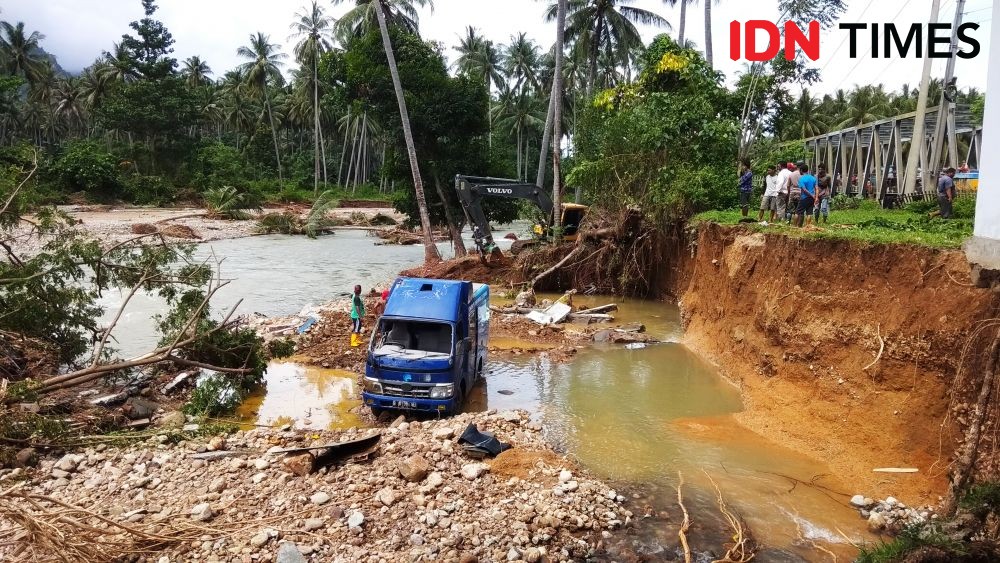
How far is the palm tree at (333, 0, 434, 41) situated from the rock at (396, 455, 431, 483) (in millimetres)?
26935

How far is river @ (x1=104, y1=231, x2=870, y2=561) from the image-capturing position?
7660mm

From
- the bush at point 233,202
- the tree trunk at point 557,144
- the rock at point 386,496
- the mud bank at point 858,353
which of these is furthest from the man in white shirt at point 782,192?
the bush at point 233,202

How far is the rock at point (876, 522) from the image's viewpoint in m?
7.44

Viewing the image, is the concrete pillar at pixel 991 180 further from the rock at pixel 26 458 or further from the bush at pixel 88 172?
the bush at pixel 88 172

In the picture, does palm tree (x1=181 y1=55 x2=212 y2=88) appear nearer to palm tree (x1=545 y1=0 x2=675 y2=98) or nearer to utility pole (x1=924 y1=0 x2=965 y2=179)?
palm tree (x1=545 y1=0 x2=675 y2=98)

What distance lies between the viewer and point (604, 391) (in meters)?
12.8

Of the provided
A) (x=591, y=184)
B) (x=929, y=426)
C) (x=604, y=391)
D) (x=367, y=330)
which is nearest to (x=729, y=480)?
(x=929, y=426)

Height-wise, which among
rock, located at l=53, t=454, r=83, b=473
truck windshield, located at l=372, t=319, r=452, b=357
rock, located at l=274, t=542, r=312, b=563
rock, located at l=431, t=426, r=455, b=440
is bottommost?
rock, located at l=274, t=542, r=312, b=563

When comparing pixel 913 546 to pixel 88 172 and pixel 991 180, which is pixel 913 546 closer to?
pixel 991 180

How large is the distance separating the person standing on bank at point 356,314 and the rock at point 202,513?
25.1 ft

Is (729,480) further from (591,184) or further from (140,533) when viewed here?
(591,184)

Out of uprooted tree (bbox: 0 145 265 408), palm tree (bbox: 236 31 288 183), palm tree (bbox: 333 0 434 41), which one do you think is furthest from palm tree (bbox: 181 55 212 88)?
uprooted tree (bbox: 0 145 265 408)

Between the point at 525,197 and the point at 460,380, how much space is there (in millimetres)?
15087

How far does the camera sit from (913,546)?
19.7 feet
